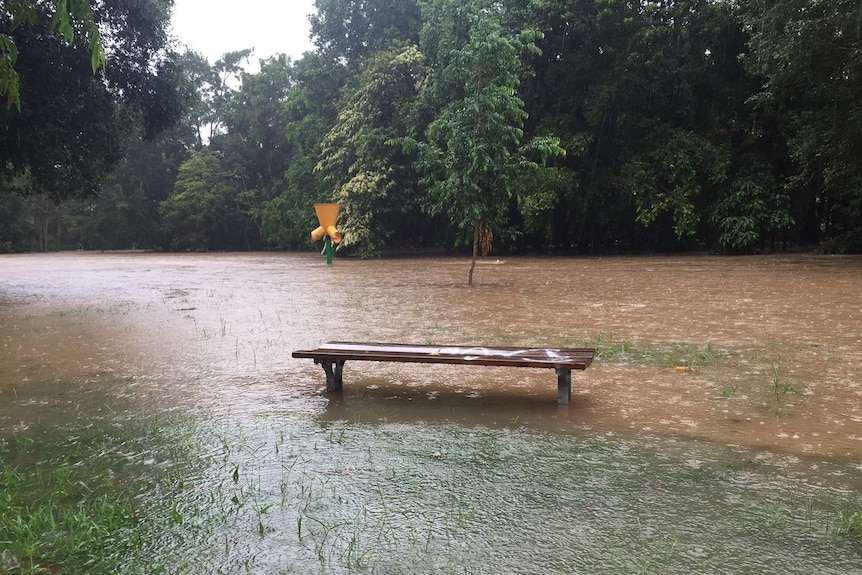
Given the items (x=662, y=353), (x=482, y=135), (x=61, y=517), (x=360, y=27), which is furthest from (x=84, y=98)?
(x=360, y=27)

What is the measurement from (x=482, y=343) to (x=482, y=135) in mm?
7675

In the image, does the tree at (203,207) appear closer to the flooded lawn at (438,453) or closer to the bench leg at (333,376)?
the flooded lawn at (438,453)

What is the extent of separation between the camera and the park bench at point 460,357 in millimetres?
4879

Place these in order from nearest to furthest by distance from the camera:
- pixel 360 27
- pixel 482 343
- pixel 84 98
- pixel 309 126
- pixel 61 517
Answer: pixel 61 517 < pixel 482 343 < pixel 84 98 < pixel 360 27 < pixel 309 126

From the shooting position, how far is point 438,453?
13.0ft

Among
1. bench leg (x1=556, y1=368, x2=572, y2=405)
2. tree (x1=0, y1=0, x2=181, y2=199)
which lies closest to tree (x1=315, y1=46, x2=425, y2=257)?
tree (x1=0, y1=0, x2=181, y2=199)

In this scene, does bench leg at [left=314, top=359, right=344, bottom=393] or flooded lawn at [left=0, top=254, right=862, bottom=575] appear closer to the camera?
flooded lawn at [left=0, top=254, right=862, bottom=575]

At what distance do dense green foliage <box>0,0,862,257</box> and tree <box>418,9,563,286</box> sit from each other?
53mm

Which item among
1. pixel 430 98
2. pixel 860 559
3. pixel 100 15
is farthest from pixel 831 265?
pixel 100 15

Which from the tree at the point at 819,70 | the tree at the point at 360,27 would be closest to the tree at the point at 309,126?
the tree at the point at 360,27

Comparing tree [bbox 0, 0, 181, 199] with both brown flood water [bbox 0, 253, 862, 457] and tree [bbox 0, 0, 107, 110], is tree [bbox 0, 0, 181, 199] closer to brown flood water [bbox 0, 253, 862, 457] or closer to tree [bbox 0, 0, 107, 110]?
brown flood water [bbox 0, 253, 862, 457]

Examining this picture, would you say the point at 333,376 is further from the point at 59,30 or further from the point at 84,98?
the point at 84,98

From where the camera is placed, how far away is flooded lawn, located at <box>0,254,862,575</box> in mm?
2785

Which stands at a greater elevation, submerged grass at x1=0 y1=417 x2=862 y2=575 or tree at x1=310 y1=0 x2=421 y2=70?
tree at x1=310 y1=0 x2=421 y2=70
